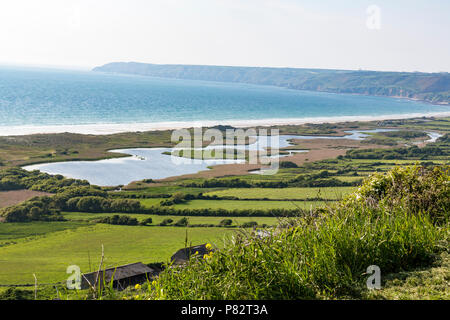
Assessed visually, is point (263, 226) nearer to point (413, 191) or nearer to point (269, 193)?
point (269, 193)

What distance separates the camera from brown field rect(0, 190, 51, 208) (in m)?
39.0

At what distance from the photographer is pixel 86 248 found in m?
29.1

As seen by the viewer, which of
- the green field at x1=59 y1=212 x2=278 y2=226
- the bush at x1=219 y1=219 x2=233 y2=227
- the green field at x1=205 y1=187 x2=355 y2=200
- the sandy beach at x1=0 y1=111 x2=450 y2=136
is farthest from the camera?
the sandy beach at x1=0 y1=111 x2=450 y2=136

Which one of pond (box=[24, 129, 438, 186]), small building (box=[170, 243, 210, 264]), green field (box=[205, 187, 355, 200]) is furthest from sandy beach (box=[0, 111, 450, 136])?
small building (box=[170, 243, 210, 264])

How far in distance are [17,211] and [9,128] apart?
40.5m

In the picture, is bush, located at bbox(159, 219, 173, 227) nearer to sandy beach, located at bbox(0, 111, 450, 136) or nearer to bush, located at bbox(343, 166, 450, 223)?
bush, located at bbox(343, 166, 450, 223)

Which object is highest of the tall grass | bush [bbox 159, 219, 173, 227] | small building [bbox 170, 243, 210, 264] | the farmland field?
the tall grass

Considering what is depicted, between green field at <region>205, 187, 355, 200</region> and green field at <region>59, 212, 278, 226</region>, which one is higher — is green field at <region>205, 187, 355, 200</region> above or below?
above

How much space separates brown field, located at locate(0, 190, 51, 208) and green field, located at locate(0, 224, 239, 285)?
9200 mm

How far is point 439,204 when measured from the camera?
304 inches

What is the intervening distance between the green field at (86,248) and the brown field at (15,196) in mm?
9200

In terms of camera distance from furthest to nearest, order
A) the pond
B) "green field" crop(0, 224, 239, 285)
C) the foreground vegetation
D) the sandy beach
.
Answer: the sandy beach → the pond → "green field" crop(0, 224, 239, 285) → the foreground vegetation

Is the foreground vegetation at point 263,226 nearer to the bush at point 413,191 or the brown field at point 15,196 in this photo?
the bush at point 413,191

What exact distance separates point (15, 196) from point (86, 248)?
15553 mm
